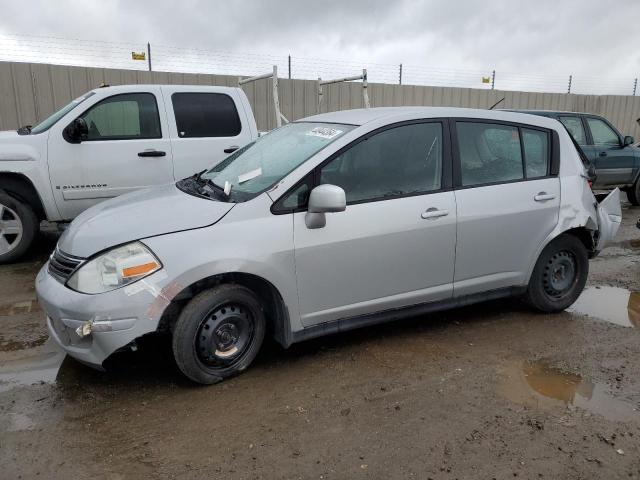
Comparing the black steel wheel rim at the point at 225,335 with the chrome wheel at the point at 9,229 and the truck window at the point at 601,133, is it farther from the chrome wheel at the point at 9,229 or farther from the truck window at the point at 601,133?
the truck window at the point at 601,133

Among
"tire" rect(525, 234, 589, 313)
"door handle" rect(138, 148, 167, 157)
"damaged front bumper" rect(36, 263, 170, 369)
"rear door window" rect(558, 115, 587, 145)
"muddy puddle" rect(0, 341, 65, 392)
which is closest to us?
"damaged front bumper" rect(36, 263, 170, 369)

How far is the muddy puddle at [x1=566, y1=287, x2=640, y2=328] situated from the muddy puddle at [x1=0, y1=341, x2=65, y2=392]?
4221 millimetres

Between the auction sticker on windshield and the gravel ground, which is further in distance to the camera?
the auction sticker on windshield

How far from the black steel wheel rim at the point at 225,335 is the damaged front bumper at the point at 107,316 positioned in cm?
31

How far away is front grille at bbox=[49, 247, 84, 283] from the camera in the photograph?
10.2 ft

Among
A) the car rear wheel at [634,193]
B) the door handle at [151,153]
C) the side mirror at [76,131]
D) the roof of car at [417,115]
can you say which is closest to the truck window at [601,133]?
the car rear wheel at [634,193]

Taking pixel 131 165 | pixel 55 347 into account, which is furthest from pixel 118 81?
pixel 55 347

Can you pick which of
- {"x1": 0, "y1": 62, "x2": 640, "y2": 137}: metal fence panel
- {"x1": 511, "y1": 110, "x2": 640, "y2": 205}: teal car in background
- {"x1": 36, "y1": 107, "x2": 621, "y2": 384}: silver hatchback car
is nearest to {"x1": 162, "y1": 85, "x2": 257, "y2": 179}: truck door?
{"x1": 36, "y1": 107, "x2": 621, "y2": 384}: silver hatchback car

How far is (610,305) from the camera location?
491 centimetres

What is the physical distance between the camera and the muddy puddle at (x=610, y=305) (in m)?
4.57

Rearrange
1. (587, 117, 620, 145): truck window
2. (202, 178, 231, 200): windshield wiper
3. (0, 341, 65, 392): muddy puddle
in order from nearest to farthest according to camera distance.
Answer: (0, 341, 65, 392): muddy puddle
(202, 178, 231, 200): windshield wiper
(587, 117, 620, 145): truck window

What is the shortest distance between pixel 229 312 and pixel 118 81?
1001 centimetres

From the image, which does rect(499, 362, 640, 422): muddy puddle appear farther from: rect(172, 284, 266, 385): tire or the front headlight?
the front headlight

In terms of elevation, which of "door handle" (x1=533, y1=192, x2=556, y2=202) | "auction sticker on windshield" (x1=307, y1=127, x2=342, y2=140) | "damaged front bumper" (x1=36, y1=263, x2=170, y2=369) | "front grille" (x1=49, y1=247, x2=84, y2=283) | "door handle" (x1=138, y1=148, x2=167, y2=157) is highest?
"auction sticker on windshield" (x1=307, y1=127, x2=342, y2=140)
